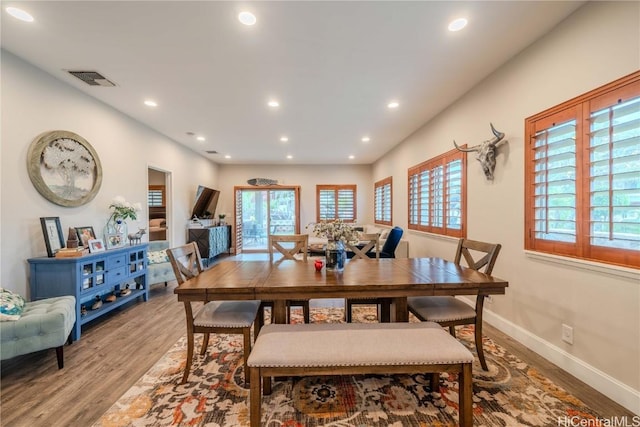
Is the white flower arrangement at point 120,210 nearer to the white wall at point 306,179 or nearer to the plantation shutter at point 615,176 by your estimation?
the white wall at point 306,179

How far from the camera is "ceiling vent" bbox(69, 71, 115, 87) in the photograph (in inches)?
→ 110

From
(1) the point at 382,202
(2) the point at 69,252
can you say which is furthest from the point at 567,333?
(1) the point at 382,202

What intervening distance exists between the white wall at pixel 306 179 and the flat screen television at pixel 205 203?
580mm

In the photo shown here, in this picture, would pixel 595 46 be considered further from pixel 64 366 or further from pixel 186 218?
pixel 186 218

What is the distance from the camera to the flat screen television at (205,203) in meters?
6.39

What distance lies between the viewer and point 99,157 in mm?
3484

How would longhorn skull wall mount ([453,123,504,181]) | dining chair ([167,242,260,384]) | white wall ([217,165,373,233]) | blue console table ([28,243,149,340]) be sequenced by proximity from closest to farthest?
dining chair ([167,242,260,384]), blue console table ([28,243,149,340]), longhorn skull wall mount ([453,123,504,181]), white wall ([217,165,373,233])

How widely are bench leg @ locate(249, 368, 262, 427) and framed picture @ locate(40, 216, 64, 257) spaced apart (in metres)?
2.73

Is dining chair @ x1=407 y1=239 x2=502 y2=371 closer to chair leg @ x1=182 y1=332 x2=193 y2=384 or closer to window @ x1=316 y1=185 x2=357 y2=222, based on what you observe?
chair leg @ x1=182 y1=332 x2=193 y2=384

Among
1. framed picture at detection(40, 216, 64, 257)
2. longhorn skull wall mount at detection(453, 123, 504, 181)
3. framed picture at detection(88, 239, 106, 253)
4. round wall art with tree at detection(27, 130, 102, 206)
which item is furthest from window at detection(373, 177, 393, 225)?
framed picture at detection(40, 216, 64, 257)

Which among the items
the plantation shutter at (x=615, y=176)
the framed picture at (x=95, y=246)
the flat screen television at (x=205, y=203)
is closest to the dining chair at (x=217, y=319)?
the framed picture at (x=95, y=246)

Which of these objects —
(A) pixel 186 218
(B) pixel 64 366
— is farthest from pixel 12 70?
(A) pixel 186 218

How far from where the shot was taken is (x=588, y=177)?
1.88 metres

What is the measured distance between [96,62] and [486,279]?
3.97 m
